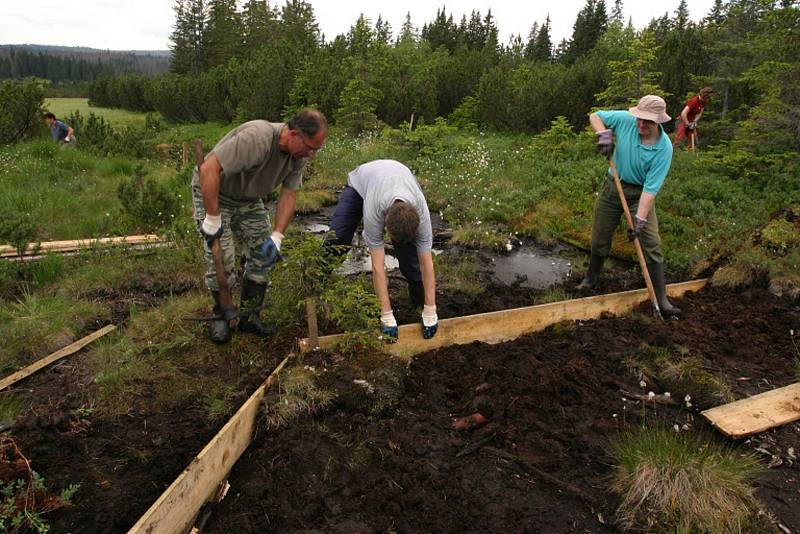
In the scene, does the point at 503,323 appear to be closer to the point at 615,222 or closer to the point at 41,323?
the point at 615,222

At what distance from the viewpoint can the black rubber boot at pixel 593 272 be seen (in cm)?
535

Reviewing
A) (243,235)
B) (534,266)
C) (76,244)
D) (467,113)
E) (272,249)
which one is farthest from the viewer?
(467,113)

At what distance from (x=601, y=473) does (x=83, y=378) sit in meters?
3.44

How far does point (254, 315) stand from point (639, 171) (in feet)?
12.0

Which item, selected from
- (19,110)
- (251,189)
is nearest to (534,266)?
(251,189)

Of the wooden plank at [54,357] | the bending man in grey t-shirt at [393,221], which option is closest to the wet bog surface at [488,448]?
the bending man in grey t-shirt at [393,221]

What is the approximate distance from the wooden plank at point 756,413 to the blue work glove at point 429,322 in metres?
1.82

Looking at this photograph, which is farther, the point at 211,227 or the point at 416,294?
the point at 416,294

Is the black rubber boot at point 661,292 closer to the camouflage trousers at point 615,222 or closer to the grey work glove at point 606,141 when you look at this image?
the camouflage trousers at point 615,222

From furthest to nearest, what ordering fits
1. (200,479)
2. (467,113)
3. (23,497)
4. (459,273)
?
(467,113) → (459,273) → (200,479) → (23,497)

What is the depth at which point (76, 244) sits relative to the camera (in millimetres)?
5879

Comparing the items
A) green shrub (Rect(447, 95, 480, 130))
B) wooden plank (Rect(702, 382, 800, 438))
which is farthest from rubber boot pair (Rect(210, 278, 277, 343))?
green shrub (Rect(447, 95, 480, 130))

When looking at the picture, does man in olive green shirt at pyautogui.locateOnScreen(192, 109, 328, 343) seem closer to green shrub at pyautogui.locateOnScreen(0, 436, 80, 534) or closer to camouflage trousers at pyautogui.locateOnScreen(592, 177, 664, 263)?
green shrub at pyautogui.locateOnScreen(0, 436, 80, 534)

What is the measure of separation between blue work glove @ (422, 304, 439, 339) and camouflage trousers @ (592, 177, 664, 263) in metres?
2.33
